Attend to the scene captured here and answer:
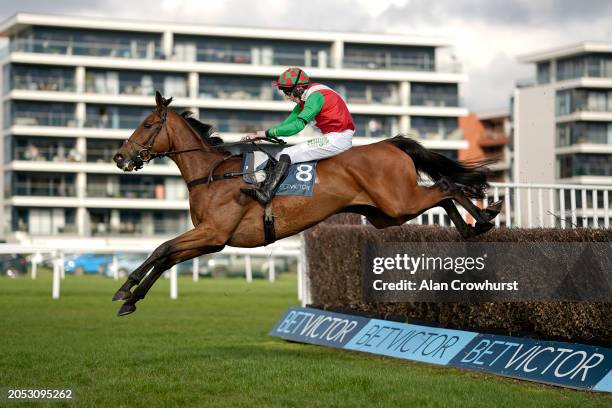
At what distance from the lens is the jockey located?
28.5ft

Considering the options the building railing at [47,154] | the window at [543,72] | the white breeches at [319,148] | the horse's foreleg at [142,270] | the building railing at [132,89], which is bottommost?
the horse's foreleg at [142,270]

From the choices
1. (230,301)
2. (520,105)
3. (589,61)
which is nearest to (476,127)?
(589,61)

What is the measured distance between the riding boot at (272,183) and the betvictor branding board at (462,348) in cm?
246

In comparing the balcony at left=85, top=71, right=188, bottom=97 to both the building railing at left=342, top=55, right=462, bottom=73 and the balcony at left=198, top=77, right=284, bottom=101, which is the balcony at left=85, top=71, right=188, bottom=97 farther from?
the building railing at left=342, top=55, right=462, bottom=73

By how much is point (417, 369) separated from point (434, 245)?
1546 millimetres

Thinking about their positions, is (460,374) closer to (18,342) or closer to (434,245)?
(434,245)

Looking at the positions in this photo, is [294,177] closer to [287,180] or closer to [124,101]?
[287,180]

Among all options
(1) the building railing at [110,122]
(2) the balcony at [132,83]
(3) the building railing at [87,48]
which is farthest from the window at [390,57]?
(1) the building railing at [110,122]

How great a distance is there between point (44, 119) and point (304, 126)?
52674 mm

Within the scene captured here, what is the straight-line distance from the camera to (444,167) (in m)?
9.25

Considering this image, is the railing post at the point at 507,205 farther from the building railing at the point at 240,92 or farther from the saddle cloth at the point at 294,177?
the building railing at the point at 240,92

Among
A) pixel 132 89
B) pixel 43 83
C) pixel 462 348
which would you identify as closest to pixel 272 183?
pixel 462 348

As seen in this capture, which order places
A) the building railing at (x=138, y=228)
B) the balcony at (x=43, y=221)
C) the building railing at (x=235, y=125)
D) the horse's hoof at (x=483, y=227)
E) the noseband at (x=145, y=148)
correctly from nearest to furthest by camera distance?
the horse's hoof at (x=483, y=227) → the noseband at (x=145, y=148) → the balcony at (x=43, y=221) → the building railing at (x=138, y=228) → the building railing at (x=235, y=125)

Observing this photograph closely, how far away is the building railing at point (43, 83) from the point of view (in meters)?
58.3
